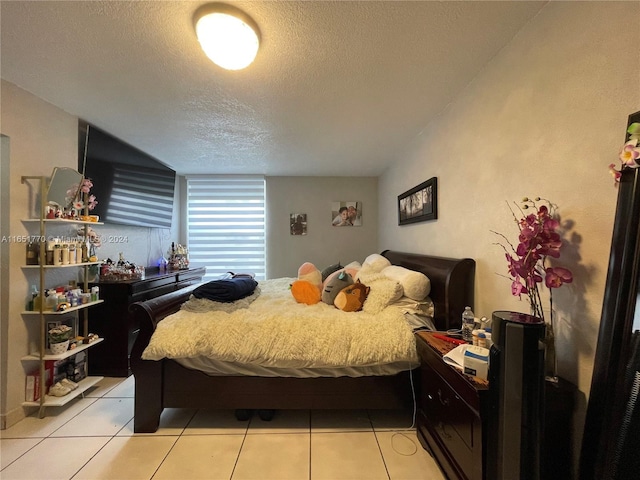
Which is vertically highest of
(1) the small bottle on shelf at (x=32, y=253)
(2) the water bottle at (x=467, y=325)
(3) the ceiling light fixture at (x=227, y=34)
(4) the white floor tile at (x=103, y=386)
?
(3) the ceiling light fixture at (x=227, y=34)

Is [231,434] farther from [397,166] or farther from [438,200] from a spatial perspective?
[397,166]

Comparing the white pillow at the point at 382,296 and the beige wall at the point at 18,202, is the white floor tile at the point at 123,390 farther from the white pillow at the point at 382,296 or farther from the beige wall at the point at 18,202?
the white pillow at the point at 382,296

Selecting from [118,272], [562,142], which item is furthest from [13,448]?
[562,142]

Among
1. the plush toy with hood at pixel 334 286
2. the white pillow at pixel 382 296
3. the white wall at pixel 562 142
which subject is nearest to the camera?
the white wall at pixel 562 142

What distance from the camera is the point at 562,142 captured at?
121 centimetres

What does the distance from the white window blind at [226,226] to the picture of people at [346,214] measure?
49.6 inches

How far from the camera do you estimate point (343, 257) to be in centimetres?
477

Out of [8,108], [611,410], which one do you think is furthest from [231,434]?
[8,108]

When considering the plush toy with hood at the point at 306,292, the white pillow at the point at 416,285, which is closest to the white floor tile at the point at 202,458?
the plush toy with hood at the point at 306,292

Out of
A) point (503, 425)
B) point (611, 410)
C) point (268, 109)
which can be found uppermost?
point (268, 109)

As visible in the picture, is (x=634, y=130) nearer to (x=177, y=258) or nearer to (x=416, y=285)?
(x=416, y=285)

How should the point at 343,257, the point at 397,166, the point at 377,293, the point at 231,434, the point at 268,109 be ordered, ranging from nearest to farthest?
1. the point at 231,434
2. the point at 377,293
3. the point at 268,109
4. the point at 397,166
5. the point at 343,257

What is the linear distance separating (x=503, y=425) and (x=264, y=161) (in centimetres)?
365

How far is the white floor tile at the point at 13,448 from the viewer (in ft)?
5.29
